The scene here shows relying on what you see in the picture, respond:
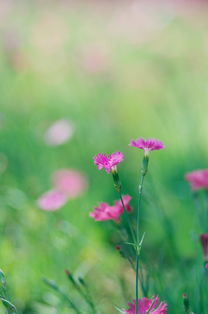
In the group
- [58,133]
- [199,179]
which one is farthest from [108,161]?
[58,133]

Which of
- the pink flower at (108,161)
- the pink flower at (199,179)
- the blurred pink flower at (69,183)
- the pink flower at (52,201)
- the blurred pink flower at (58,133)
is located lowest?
the pink flower at (108,161)

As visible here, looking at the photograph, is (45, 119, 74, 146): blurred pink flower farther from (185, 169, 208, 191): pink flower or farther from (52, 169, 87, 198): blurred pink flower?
(185, 169, 208, 191): pink flower

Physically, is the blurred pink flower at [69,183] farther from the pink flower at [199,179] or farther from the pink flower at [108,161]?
the pink flower at [108,161]

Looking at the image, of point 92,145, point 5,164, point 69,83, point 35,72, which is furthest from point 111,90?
point 5,164

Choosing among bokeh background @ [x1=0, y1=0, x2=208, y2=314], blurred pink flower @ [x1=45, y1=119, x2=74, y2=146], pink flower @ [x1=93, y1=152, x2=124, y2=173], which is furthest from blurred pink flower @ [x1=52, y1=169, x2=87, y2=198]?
pink flower @ [x1=93, y1=152, x2=124, y2=173]

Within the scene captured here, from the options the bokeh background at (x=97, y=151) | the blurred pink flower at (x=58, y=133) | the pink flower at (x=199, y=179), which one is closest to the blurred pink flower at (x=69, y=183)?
the bokeh background at (x=97, y=151)

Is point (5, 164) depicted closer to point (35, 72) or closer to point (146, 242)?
point (146, 242)

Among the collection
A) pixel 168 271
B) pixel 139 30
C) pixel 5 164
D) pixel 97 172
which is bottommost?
pixel 168 271
